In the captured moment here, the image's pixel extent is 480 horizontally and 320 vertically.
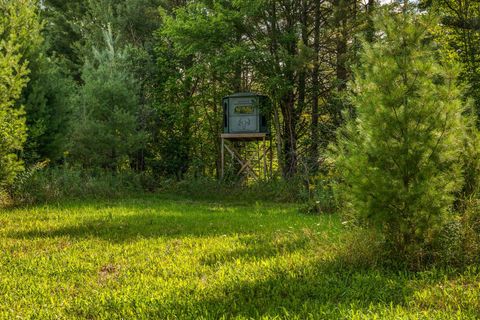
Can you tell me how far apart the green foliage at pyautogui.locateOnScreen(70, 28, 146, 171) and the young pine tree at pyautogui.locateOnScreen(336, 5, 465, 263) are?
1257 centimetres

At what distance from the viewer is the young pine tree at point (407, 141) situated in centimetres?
488

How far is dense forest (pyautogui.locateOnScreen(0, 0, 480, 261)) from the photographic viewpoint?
4.98 meters

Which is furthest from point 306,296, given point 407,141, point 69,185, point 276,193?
point 276,193

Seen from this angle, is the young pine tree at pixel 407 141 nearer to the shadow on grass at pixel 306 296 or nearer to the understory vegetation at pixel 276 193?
the understory vegetation at pixel 276 193

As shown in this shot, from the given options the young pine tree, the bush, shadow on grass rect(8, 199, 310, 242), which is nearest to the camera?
the young pine tree

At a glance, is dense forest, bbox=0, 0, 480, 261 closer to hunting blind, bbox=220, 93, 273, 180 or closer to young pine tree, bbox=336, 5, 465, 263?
young pine tree, bbox=336, 5, 465, 263

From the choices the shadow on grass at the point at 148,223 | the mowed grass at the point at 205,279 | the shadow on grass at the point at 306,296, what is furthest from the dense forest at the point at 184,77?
the shadow on grass at the point at 306,296

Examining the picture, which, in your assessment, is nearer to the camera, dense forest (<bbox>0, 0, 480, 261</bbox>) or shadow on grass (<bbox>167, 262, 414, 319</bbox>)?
shadow on grass (<bbox>167, 262, 414, 319</bbox>)

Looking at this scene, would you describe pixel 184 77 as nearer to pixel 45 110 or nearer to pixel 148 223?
pixel 45 110

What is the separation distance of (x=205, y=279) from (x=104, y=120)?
13.3 meters

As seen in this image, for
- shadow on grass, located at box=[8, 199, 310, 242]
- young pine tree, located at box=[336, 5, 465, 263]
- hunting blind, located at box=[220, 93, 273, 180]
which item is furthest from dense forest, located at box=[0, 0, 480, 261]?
shadow on grass, located at box=[8, 199, 310, 242]

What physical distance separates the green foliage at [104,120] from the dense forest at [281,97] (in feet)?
0.22

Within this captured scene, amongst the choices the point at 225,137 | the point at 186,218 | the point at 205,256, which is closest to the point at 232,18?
the point at 225,137

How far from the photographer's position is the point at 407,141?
4910mm
